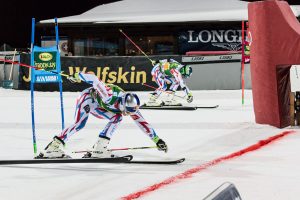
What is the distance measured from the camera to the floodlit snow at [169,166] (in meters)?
6.87

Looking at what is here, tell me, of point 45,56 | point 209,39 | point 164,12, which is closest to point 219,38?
point 209,39

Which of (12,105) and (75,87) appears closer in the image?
(12,105)

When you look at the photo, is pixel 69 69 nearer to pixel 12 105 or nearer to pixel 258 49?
pixel 12 105

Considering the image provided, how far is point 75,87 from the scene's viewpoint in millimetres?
27375

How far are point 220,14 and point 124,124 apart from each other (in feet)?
73.0

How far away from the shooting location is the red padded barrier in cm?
1260

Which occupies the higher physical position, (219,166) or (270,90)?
(270,90)

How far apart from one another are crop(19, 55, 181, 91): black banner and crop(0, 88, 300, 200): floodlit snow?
1073 centimetres

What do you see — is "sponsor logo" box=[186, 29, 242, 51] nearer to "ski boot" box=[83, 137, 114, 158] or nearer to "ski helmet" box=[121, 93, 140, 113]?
"ski boot" box=[83, 137, 114, 158]

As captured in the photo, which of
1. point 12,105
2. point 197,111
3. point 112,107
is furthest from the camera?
point 12,105

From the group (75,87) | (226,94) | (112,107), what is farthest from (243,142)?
(75,87)

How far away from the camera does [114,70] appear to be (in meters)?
27.5

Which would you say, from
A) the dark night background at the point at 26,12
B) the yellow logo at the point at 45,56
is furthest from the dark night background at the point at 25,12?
the yellow logo at the point at 45,56

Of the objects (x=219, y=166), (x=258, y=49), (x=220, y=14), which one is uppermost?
(x=220, y=14)
